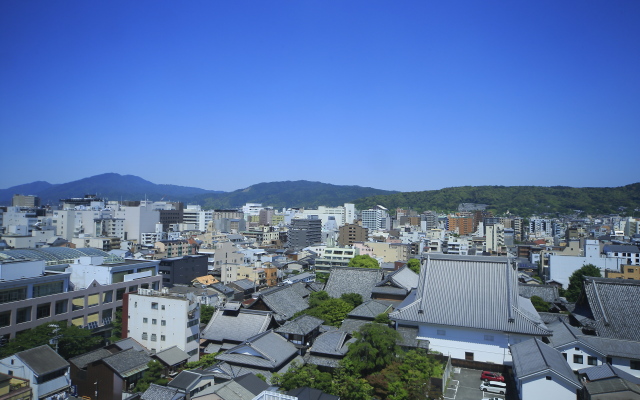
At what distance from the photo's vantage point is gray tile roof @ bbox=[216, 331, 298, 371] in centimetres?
1925

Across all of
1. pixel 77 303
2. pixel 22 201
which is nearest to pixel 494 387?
pixel 77 303

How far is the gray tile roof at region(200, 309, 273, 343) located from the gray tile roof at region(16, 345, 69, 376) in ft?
22.7

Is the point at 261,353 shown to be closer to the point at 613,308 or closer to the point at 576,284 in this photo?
the point at 613,308

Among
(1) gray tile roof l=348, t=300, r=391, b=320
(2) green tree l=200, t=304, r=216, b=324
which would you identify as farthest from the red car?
(2) green tree l=200, t=304, r=216, b=324

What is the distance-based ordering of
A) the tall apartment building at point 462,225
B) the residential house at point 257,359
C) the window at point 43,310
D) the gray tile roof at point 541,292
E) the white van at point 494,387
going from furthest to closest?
the tall apartment building at point 462,225
the gray tile roof at point 541,292
the window at point 43,310
the residential house at point 257,359
the white van at point 494,387

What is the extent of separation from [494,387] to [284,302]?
49.6ft

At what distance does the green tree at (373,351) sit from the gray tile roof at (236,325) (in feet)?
22.6

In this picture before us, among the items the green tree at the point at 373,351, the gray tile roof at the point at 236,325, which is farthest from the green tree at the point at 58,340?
the green tree at the point at 373,351

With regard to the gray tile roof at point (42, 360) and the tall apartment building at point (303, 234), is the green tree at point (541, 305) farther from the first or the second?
the tall apartment building at point (303, 234)

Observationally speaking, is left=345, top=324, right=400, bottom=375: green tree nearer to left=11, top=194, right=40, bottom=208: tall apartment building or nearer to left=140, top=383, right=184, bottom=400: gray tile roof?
left=140, top=383, right=184, bottom=400: gray tile roof

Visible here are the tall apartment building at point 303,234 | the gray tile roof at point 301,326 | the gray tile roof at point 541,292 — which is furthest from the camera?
the tall apartment building at point 303,234

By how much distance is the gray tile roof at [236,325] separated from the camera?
23.4m

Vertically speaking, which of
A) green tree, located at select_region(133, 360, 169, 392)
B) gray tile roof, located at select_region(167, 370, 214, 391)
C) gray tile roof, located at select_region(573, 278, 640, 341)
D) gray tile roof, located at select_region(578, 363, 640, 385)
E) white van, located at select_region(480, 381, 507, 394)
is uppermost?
gray tile roof, located at select_region(573, 278, 640, 341)

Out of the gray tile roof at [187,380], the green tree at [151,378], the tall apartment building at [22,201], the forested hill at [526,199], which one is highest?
the forested hill at [526,199]
